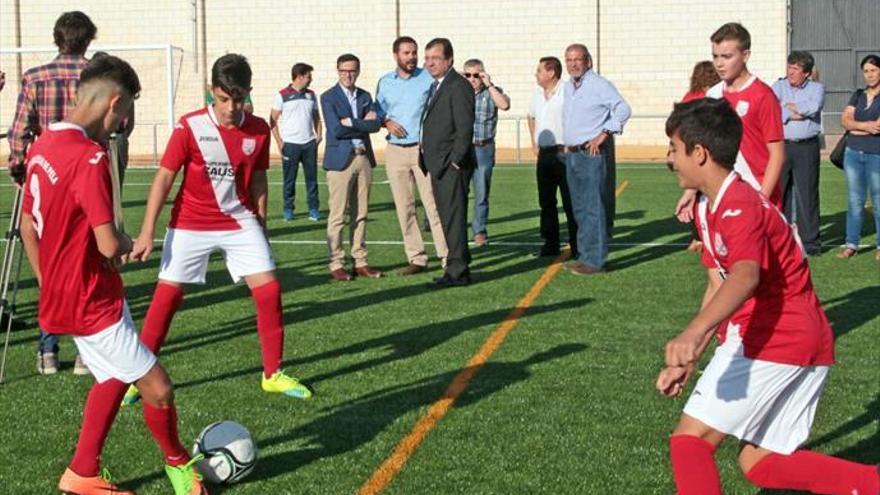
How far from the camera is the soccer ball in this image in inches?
208

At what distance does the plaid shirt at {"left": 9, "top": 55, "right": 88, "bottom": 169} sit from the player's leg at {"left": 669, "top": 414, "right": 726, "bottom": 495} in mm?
4862

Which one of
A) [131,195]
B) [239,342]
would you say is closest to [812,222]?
[239,342]

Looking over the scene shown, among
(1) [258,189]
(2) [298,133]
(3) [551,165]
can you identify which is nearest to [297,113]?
Result: (2) [298,133]

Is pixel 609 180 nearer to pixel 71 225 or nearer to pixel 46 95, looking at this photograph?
pixel 46 95

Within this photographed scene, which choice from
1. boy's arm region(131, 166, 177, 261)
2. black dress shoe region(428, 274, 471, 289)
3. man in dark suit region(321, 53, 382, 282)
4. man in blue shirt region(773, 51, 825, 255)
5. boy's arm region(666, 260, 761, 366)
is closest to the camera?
boy's arm region(666, 260, 761, 366)

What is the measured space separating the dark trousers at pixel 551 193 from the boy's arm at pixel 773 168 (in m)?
5.66

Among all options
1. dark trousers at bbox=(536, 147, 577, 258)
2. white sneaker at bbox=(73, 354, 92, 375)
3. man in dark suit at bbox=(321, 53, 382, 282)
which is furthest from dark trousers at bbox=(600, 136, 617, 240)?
white sneaker at bbox=(73, 354, 92, 375)

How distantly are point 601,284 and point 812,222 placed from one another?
3.20m

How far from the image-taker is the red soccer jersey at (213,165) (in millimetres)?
6734

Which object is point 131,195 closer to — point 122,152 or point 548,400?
point 122,152

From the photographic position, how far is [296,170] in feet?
56.3

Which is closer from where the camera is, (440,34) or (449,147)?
(449,147)

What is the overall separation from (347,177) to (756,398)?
771 cm

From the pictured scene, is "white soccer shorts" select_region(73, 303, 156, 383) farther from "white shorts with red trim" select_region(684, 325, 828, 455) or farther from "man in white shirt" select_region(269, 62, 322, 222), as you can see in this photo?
"man in white shirt" select_region(269, 62, 322, 222)
